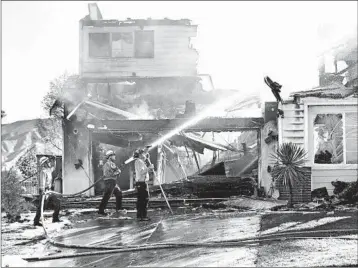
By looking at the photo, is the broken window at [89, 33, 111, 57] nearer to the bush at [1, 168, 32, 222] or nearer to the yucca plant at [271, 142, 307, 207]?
the yucca plant at [271, 142, 307, 207]

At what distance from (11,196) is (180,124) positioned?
7379 millimetres

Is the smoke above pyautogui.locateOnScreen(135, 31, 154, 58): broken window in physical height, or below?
below

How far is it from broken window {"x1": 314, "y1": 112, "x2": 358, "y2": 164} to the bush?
9.08 meters

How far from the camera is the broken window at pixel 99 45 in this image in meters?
28.8

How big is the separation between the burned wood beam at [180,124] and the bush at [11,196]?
6206 millimetres

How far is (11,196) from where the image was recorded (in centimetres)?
1185

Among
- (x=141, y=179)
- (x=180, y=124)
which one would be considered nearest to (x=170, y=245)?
(x=141, y=179)

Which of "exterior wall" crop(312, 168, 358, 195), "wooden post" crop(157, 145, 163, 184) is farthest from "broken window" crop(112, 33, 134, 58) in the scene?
"exterior wall" crop(312, 168, 358, 195)

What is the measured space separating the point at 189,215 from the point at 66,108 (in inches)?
338

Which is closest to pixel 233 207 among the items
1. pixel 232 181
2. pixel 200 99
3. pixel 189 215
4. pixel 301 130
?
pixel 189 215

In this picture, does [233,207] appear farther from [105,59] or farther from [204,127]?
[105,59]

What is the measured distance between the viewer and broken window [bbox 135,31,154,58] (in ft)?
96.7

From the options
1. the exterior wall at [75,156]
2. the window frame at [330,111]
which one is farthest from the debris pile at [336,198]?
the exterior wall at [75,156]

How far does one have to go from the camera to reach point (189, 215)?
12.3 m
